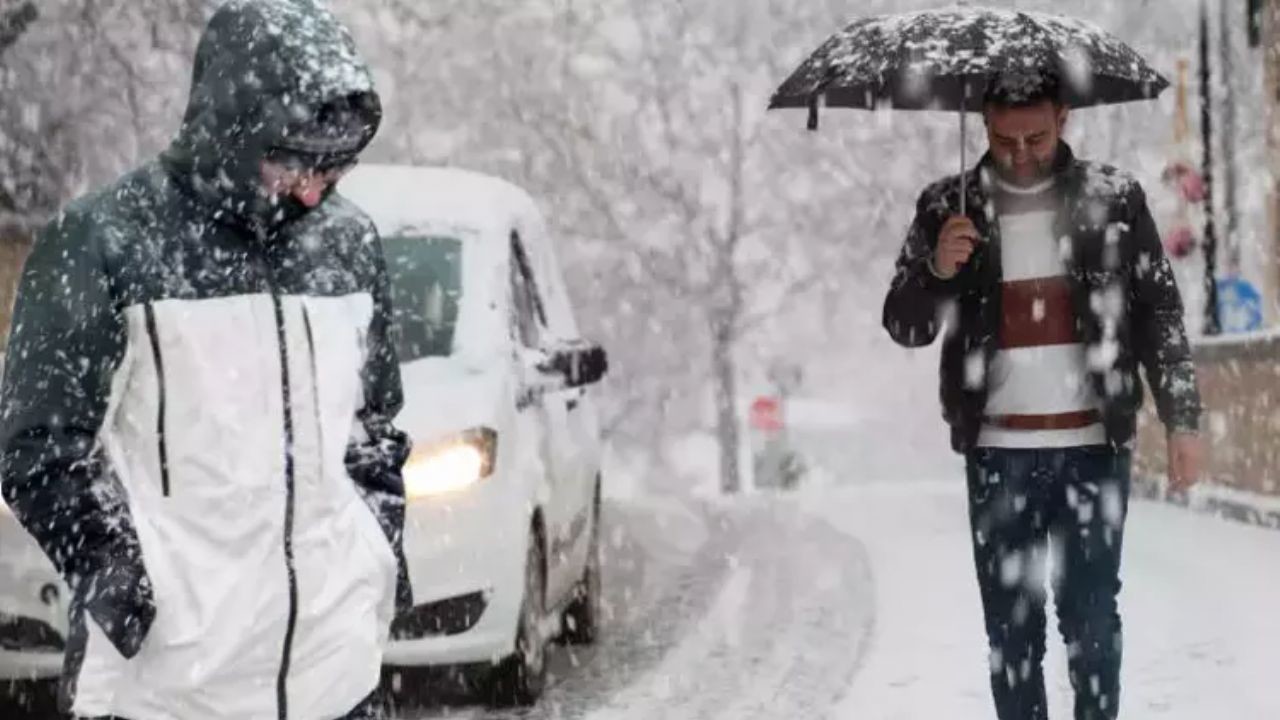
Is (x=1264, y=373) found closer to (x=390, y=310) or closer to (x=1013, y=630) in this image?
(x=1013, y=630)

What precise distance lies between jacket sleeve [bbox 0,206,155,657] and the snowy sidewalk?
4.67m

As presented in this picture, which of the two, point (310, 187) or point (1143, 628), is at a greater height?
point (310, 187)

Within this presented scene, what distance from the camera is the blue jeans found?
5.41 metres

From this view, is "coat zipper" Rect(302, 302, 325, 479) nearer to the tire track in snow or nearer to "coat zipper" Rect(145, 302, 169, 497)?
"coat zipper" Rect(145, 302, 169, 497)

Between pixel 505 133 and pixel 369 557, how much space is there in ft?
125

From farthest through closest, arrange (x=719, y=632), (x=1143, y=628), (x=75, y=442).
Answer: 1. (x=719, y=632)
2. (x=1143, y=628)
3. (x=75, y=442)

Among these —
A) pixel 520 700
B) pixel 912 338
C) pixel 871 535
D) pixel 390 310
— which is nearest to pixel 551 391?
pixel 520 700

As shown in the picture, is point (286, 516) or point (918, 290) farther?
point (918, 290)

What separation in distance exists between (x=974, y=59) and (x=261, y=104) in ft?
9.94

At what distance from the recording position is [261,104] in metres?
2.97

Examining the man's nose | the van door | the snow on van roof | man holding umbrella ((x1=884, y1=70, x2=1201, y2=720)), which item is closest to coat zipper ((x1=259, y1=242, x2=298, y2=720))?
the man's nose

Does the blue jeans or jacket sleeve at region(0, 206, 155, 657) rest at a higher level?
jacket sleeve at region(0, 206, 155, 657)

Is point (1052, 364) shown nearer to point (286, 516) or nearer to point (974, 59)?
point (974, 59)

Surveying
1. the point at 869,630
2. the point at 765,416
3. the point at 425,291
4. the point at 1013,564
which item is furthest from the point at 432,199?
the point at 765,416
